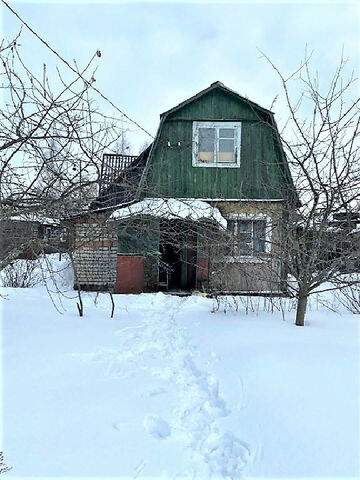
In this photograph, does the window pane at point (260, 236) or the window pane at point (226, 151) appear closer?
the window pane at point (260, 236)

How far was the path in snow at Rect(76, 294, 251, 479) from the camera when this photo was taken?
2623mm

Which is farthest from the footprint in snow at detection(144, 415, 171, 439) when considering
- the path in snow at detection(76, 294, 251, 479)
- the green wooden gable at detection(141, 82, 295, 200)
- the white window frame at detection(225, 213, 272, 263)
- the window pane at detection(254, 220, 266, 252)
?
the green wooden gable at detection(141, 82, 295, 200)

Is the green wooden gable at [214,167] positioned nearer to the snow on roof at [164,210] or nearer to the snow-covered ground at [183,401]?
the snow on roof at [164,210]

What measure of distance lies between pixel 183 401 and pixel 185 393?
7.9 inches

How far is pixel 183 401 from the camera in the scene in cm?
359

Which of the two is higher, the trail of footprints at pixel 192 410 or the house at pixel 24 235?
the house at pixel 24 235

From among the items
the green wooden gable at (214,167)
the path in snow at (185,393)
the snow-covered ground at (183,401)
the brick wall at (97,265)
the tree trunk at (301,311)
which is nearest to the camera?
the snow-covered ground at (183,401)

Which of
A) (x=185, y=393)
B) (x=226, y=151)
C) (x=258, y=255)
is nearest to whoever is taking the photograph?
(x=185, y=393)

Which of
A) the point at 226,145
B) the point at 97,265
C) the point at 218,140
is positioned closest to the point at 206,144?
the point at 218,140

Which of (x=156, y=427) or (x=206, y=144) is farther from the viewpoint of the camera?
(x=206, y=144)

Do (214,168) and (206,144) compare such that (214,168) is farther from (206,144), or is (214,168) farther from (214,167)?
(206,144)

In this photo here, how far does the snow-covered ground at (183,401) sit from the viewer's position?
2.49m

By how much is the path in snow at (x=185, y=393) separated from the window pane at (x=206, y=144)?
20.8ft

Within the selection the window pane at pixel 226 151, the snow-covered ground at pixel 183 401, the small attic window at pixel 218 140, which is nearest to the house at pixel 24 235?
the snow-covered ground at pixel 183 401
